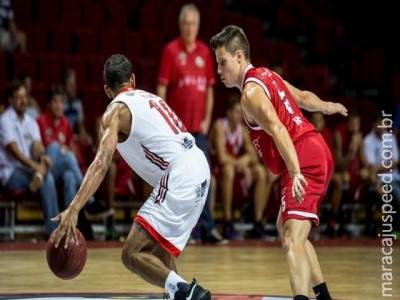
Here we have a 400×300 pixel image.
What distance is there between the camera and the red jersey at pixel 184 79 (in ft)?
28.7

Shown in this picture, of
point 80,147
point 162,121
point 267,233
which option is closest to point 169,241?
point 162,121

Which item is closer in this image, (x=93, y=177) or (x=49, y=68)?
(x=93, y=177)

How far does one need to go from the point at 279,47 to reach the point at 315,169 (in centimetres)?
793

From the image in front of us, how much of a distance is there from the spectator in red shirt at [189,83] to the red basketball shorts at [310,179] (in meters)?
3.79

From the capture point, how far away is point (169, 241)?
186 inches

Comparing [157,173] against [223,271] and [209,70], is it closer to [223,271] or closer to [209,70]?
[223,271]

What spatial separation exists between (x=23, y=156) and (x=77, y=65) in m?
1.91

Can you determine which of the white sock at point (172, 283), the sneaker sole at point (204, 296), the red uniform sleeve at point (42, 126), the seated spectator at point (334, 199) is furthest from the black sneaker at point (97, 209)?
the sneaker sole at point (204, 296)

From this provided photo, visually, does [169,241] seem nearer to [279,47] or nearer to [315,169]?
[315,169]

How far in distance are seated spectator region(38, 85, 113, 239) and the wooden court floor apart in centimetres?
40

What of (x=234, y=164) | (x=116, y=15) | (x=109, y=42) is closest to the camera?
(x=234, y=164)

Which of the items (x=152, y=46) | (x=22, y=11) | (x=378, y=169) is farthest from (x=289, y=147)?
(x=22, y=11)

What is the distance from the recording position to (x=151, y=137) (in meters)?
4.77

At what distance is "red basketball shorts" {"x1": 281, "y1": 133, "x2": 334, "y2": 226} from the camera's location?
465 centimetres
